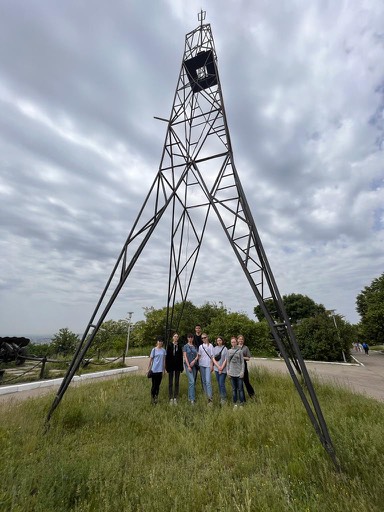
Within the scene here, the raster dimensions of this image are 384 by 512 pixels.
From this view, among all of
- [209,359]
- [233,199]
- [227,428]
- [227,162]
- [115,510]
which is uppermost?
[227,162]

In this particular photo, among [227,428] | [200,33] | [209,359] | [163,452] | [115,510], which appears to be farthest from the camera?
[200,33]

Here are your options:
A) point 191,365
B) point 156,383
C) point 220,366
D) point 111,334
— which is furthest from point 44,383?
point 111,334

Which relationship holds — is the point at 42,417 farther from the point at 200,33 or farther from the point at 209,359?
the point at 200,33

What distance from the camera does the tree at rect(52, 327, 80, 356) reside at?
22.1m

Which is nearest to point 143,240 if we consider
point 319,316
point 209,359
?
point 209,359

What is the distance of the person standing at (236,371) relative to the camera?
5.82 metres

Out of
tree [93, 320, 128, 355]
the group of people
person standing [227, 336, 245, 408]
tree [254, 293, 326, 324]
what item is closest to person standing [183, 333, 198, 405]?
the group of people

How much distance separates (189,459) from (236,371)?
269 cm

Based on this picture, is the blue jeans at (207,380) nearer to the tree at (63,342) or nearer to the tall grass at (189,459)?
the tall grass at (189,459)

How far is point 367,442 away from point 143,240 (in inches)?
191

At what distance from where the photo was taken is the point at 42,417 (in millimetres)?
4863

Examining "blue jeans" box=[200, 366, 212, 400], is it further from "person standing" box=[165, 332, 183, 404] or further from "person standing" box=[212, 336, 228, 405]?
"person standing" box=[165, 332, 183, 404]

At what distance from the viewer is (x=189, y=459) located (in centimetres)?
343

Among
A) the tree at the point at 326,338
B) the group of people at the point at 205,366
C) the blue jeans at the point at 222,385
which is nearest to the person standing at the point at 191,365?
the group of people at the point at 205,366
